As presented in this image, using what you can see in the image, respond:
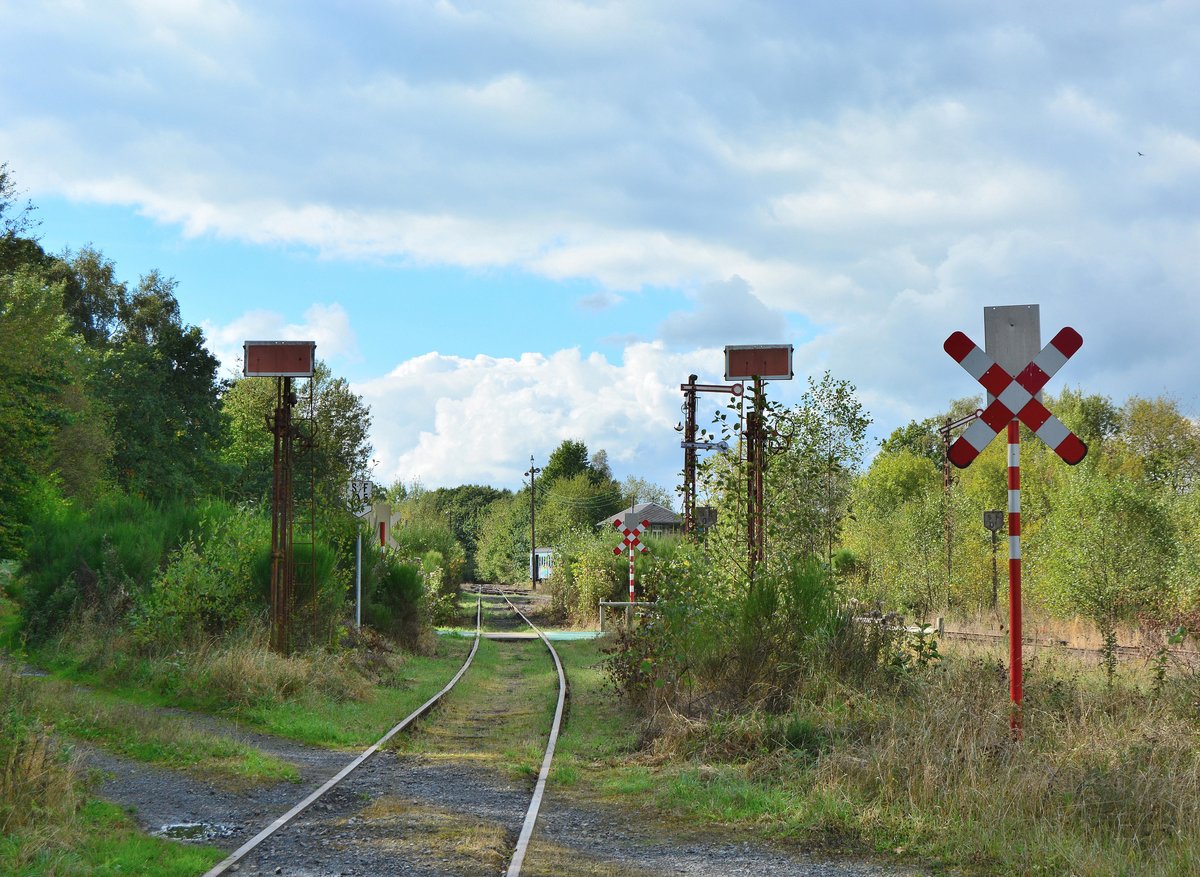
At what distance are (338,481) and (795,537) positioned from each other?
11693 mm

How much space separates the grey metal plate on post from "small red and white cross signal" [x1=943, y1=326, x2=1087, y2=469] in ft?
0.20

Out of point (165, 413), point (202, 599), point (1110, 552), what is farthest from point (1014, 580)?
point (165, 413)

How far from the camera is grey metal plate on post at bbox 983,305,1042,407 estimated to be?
8.42m

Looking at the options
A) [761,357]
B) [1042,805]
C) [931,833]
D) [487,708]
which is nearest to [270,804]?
[931,833]

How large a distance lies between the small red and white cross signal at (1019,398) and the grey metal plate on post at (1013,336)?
0.20ft

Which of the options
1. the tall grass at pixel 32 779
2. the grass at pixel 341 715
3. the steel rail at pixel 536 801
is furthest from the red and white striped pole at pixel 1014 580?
the tall grass at pixel 32 779

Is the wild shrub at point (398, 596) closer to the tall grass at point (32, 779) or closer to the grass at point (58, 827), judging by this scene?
the grass at point (58, 827)

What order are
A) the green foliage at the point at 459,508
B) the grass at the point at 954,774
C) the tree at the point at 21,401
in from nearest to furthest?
the grass at the point at 954,774 → the tree at the point at 21,401 → the green foliage at the point at 459,508

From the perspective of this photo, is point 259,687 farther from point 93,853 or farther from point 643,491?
point 643,491

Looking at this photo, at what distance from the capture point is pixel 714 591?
41.0 feet

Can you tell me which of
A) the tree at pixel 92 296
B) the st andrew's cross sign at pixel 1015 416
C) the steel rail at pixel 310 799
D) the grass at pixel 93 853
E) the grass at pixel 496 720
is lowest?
the grass at pixel 496 720

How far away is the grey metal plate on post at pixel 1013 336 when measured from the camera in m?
8.42

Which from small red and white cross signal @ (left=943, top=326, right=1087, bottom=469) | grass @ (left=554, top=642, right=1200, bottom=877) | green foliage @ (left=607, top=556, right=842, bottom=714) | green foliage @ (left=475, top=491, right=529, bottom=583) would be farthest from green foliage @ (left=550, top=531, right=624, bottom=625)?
green foliage @ (left=475, top=491, right=529, bottom=583)

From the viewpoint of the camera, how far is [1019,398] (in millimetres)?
8336
